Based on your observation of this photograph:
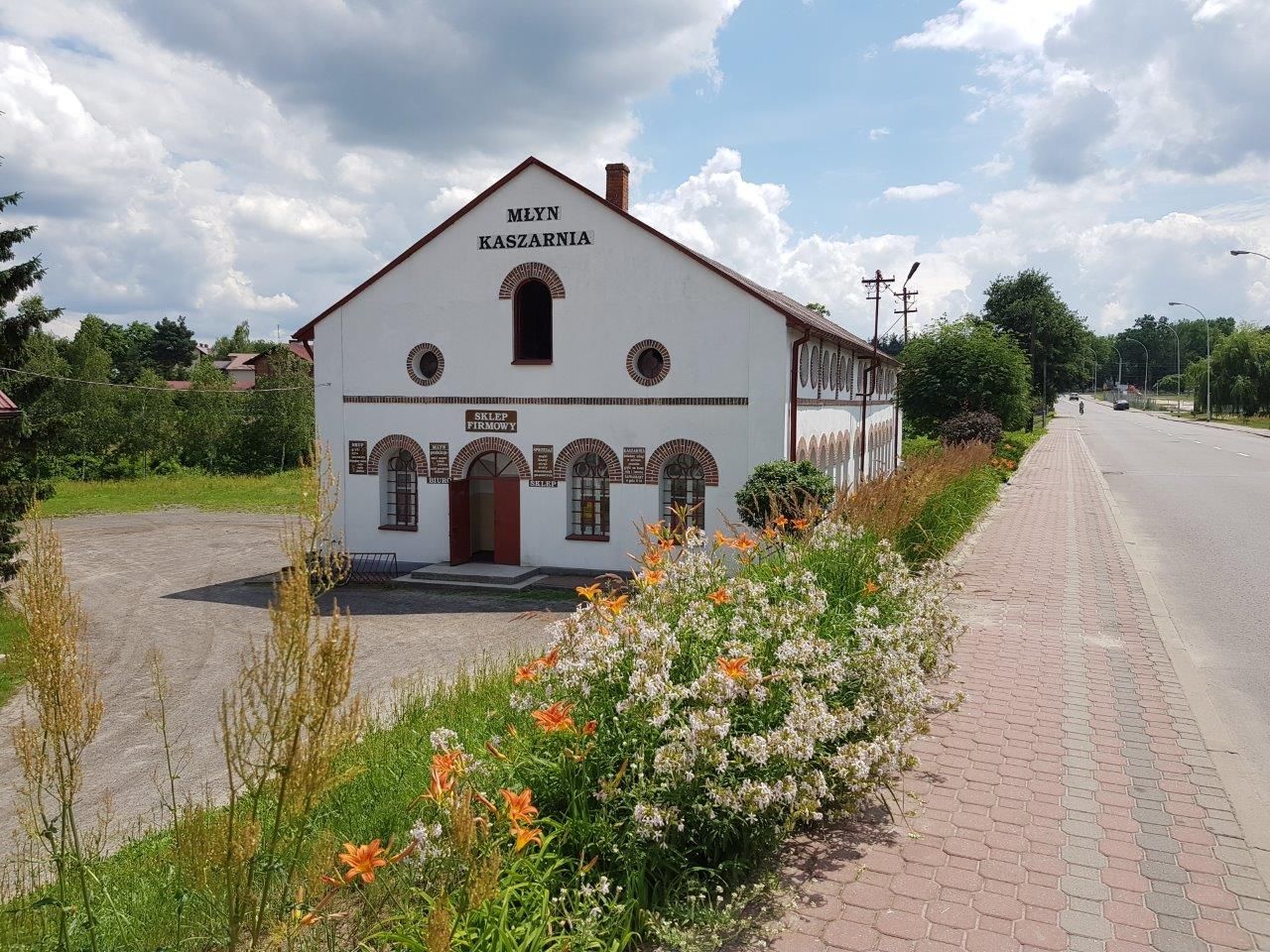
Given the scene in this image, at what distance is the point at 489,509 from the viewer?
67.6 ft

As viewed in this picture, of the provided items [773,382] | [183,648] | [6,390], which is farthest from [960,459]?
[6,390]

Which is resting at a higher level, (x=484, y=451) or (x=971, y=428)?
(x=971, y=428)

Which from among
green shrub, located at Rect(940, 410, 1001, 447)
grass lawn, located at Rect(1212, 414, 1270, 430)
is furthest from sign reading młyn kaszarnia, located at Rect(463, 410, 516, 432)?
grass lawn, located at Rect(1212, 414, 1270, 430)

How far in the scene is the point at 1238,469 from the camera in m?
28.0

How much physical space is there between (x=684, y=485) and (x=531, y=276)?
217 inches

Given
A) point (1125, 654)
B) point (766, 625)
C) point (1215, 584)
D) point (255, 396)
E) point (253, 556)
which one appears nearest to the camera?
point (766, 625)

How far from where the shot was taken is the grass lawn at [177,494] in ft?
107

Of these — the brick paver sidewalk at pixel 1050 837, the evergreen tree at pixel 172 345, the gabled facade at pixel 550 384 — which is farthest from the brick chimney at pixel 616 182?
the evergreen tree at pixel 172 345

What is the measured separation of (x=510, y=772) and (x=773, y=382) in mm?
13261

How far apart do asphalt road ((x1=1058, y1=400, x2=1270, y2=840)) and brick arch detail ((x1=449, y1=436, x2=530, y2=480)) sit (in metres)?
11.7

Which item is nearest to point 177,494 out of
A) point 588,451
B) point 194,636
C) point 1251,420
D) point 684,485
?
point 194,636

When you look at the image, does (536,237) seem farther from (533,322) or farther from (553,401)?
(553,401)

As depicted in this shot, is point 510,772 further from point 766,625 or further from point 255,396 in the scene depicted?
point 255,396

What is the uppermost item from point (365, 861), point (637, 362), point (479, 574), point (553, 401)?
point (637, 362)
